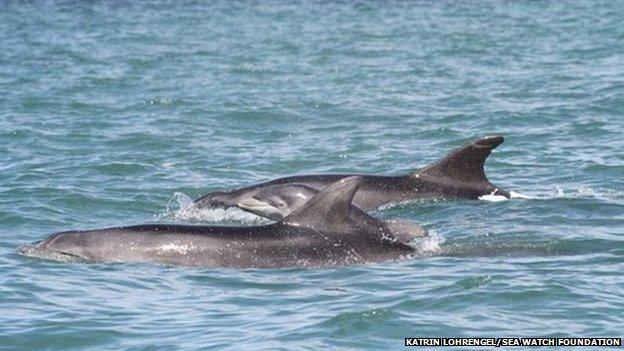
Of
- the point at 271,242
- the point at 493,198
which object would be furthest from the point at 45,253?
the point at 493,198

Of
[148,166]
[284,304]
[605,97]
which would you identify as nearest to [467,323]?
[284,304]

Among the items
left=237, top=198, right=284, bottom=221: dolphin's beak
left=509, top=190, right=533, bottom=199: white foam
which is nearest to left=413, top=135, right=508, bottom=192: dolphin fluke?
left=509, top=190, right=533, bottom=199: white foam

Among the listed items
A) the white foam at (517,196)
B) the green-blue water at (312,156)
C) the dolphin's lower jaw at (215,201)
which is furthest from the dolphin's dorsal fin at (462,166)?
the dolphin's lower jaw at (215,201)

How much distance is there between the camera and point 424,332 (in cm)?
1280

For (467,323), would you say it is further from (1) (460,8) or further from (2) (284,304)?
(1) (460,8)

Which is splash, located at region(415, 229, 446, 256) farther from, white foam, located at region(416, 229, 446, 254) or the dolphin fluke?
the dolphin fluke

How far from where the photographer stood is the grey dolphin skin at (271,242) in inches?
599

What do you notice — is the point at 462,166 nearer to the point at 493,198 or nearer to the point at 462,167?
the point at 462,167

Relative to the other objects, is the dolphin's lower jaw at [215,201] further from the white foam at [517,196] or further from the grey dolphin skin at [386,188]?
the white foam at [517,196]

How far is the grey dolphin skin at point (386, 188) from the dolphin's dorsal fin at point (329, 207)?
401 centimetres

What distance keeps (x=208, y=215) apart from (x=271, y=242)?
3.89 metres

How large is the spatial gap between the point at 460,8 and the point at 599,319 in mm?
46190

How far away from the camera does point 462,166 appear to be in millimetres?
19953

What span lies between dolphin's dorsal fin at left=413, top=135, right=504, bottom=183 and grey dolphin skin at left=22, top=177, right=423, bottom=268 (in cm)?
404
